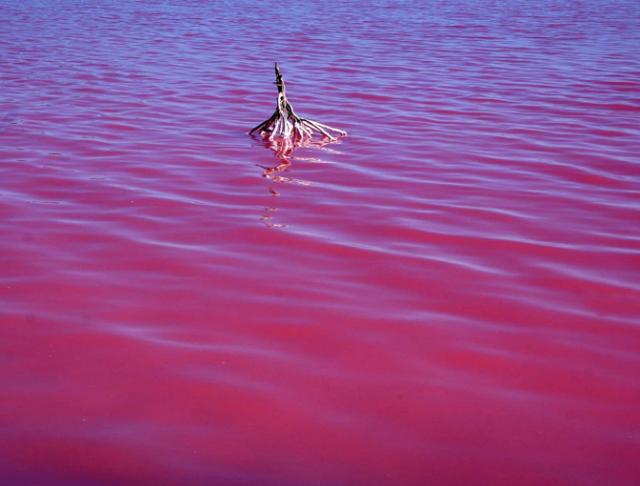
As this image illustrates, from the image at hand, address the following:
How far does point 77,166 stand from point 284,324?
2.68 meters

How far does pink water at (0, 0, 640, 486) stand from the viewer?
228 cm

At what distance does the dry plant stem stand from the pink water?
0.86ft

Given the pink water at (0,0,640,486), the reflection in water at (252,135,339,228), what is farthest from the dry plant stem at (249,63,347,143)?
the pink water at (0,0,640,486)

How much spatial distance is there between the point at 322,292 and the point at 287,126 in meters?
2.81

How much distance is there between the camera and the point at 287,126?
5727mm

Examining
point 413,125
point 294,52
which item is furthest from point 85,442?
point 294,52

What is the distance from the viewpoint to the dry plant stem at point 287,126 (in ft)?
18.7

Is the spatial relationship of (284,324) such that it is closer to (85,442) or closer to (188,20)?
(85,442)

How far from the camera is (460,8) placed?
15172 millimetres

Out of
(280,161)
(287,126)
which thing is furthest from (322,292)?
(287,126)

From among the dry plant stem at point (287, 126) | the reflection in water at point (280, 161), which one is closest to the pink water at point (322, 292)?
the reflection in water at point (280, 161)

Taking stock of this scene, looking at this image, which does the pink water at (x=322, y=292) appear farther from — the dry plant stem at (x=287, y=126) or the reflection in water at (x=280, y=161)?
the dry plant stem at (x=287, y=126)

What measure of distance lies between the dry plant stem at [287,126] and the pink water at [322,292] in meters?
0.26

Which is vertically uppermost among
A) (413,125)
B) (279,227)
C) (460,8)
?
(460,8)
